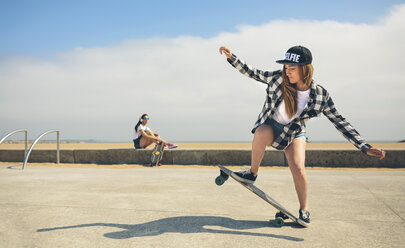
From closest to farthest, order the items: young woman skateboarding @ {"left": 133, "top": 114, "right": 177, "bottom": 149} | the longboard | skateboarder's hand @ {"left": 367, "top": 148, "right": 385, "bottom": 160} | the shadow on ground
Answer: the shadow on ground < skateboarder's hand @ {"left": 367, "top": 148, "right": 385, "bottom": 160} < the longboard < young woman skateboarding @ {"left": 133, "top": 114, "right": 177, "bottom": 149}

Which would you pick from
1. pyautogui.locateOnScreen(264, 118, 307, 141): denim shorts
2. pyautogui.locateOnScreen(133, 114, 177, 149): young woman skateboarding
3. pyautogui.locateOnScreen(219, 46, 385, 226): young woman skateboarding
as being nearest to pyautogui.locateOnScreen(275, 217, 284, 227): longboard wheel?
pyautogui.locateOnScreen(219, 46, 385, 226): young woman skateboarding

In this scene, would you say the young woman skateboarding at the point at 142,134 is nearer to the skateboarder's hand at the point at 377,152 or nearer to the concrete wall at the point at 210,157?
the concrete wall at the point at 210,157

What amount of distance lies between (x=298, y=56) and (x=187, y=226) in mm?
1876

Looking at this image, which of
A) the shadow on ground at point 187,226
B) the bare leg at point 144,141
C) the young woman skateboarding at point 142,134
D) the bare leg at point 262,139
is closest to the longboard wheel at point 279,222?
the shadow on ground at point 187,226

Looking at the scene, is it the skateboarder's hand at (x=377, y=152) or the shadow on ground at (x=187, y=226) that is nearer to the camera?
the shadow on ground at (x=187, y=226)

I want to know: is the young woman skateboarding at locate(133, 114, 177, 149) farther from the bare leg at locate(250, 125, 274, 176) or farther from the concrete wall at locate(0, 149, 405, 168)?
the bare leg at locate(250, 125, 274, 176)

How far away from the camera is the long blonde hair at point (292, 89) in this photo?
3090 millimetres

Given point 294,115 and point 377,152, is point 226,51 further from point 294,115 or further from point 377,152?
point 377,152

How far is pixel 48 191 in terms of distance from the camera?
15.8 feet

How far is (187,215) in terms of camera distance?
3.44m

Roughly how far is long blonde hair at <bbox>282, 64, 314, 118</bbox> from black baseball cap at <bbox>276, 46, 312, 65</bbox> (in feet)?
0.19

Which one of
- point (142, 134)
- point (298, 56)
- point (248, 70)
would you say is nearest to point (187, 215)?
point (248, 70)

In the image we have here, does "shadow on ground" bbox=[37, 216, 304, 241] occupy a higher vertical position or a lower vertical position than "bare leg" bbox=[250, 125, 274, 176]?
lower

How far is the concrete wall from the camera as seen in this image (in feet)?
27.9
